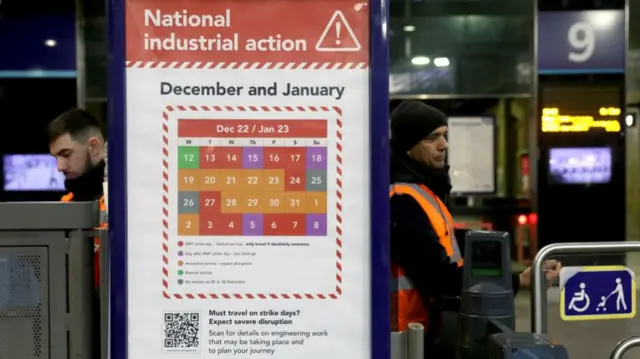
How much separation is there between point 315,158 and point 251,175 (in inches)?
7.0

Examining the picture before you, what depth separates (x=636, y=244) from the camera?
9.16 ft

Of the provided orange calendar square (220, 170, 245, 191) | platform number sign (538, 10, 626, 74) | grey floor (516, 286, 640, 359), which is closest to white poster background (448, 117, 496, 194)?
platform number sign (538, 10, 626, 74)

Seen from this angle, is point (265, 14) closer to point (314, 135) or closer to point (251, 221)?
point (314, 135)

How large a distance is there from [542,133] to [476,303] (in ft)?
18.0

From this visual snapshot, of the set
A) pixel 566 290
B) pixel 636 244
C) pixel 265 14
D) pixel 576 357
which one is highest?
pixel 265 14

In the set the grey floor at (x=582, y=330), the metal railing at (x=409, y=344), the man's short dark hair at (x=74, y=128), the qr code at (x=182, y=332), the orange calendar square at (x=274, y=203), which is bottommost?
the grey floor at (x=582, y=330)

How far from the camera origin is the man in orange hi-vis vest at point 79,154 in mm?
2576

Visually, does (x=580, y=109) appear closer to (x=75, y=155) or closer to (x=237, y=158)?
(x=75, y=155)

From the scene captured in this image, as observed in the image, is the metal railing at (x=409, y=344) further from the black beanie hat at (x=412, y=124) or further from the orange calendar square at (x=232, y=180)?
the black beanie hat at (x=412, y=124)

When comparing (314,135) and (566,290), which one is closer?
(314,135)

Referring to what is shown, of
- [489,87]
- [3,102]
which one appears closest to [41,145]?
[3,102]

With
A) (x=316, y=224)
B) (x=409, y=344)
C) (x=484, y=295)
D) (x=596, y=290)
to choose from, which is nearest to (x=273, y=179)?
(x=316, y=224)

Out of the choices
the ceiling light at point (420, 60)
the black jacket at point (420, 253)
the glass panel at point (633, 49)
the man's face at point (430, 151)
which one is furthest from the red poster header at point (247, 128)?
the glass panel at point (633, 49)

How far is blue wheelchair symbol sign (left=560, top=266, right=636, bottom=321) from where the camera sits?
2.77m
